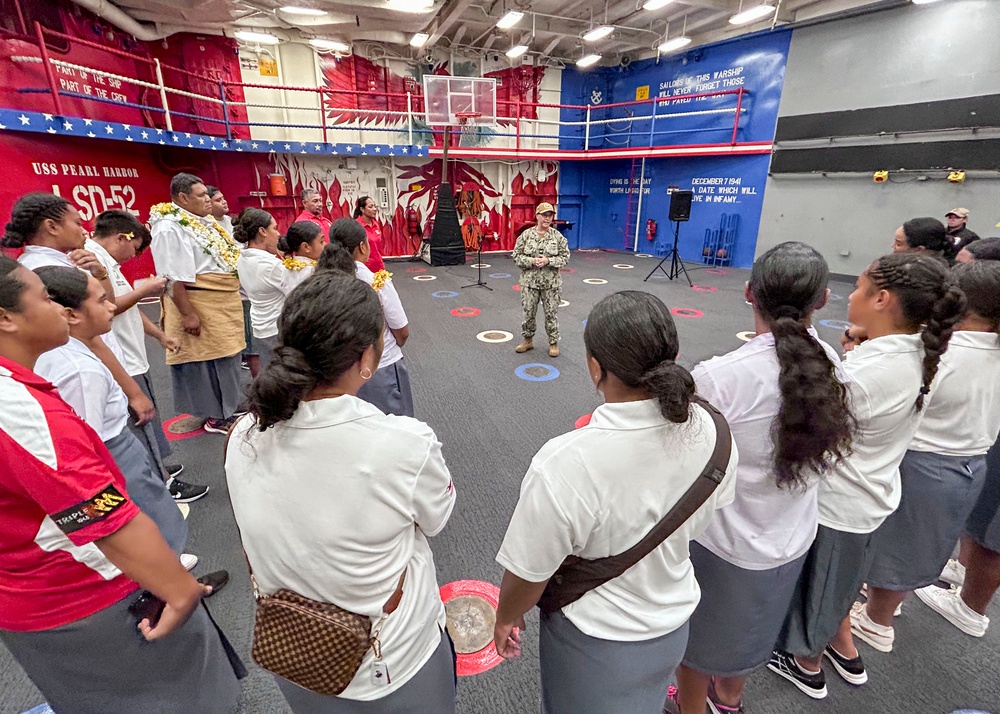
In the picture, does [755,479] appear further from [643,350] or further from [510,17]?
[510,17]

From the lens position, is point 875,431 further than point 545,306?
No

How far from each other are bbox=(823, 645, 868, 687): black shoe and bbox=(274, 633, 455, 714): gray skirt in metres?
1.60

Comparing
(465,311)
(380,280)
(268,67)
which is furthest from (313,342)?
(268,67)

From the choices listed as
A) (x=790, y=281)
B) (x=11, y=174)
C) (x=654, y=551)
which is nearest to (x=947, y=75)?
(x=790, y=281)

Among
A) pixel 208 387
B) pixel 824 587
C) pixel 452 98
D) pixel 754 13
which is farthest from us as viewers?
pixel 452 98

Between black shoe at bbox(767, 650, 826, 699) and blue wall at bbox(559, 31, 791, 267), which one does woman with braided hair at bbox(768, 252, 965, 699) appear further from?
blue wall at bbox(559, 31, 791, 267)

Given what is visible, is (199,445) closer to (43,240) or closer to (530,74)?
(43,240)

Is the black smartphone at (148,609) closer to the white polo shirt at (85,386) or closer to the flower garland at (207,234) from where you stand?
the white polo shirt at (85,386)

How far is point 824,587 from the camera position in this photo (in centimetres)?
149

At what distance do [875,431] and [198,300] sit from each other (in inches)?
143

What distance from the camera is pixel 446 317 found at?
641cm

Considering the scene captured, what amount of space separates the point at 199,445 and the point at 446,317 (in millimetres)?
3609

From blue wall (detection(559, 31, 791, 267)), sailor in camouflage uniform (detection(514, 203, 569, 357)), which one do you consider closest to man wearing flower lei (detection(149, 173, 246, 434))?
sailor in camouflage uniform (detection(514, 203, 569, 357))

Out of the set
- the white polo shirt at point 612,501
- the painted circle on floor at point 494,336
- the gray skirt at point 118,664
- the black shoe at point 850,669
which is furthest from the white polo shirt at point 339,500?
the painted circle on floor at point 494,336
